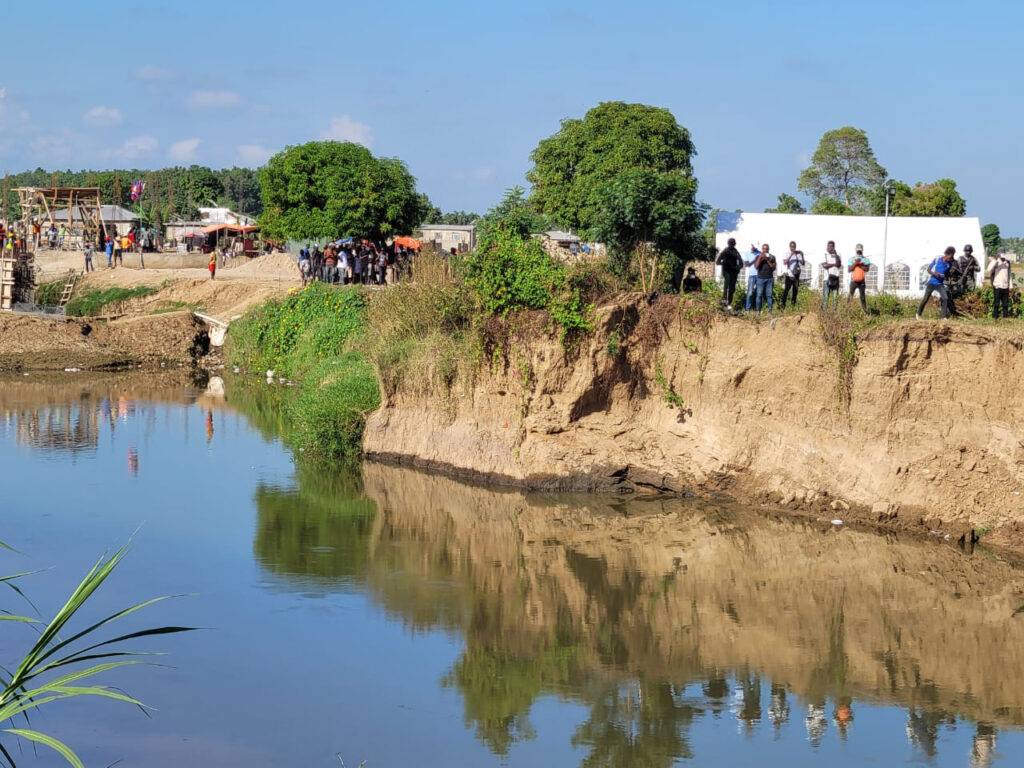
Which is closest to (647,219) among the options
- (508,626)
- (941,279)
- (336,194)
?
(941,279)

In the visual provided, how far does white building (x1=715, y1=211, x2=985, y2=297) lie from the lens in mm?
38344

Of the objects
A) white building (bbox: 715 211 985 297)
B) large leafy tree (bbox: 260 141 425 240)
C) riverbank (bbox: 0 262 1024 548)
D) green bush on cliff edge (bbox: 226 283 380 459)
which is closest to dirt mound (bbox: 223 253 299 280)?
large leafy tree (bbox: 260 141 425 240)

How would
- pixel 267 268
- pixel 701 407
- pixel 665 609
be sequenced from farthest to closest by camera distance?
pixel 267 268
pixel 701 407
pixel 665 609

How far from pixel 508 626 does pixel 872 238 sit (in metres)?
28.2

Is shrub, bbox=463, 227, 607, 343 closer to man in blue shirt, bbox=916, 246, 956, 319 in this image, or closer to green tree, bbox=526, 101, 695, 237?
man in blue shirt, bbox=916, 246, 956, 319

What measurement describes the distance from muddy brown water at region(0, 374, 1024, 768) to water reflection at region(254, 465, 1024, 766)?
0.04 m

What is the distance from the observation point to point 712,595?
1596 cm

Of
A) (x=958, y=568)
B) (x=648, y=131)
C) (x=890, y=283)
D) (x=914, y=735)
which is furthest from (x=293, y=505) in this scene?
(x=648, y=131)

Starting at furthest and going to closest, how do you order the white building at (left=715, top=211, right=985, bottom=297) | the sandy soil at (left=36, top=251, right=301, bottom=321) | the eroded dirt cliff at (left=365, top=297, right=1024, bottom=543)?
the sandy soil at (left=36, top=251, right=301, bottom=321) < the white building at (left=715, top=211, right=985, bottom=297) < the eroded dirt cliff at (left=365, top=297, right=1024, bottom=543)

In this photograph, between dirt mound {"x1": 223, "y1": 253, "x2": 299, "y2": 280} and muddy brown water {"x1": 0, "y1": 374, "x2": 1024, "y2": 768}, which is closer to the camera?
muddy brown water {"x1": 0, "y1": 374, "x2": 1024, "y2": 768}

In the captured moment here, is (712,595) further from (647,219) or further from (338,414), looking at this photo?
(338,414)

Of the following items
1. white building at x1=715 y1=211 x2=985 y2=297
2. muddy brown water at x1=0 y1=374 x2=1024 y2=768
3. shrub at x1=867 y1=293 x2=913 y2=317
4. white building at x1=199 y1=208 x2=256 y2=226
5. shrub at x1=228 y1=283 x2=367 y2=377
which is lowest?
muddy brown water at x1=0 y1=374 x2=1024 y2=768

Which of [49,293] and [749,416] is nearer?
[749,416]

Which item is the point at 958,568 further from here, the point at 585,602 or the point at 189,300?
the point at 189,300
